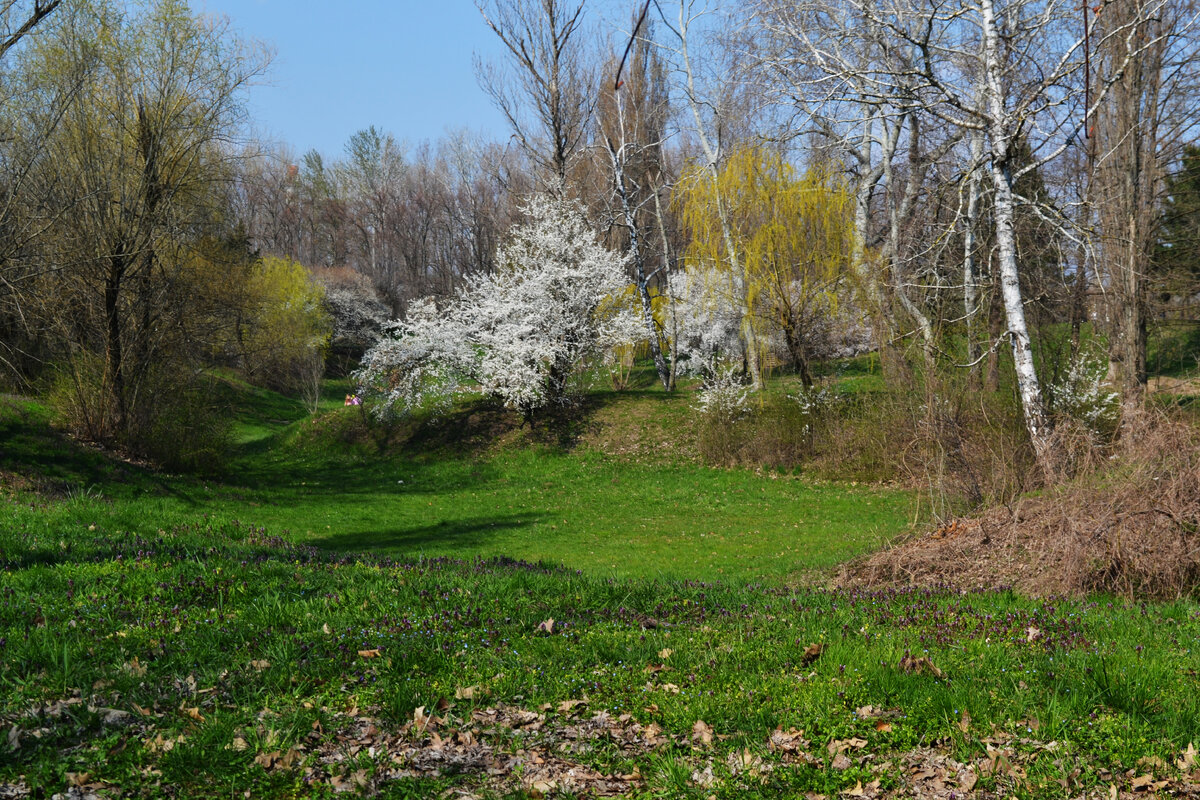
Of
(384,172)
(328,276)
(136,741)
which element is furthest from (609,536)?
(384,172)

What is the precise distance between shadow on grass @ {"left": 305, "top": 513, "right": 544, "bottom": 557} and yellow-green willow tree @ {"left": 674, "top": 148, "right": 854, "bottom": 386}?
9.02m

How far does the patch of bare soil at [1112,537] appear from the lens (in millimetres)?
6641

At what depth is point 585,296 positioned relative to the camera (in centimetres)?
2519

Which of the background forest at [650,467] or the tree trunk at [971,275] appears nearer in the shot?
the background forest at [650,467]

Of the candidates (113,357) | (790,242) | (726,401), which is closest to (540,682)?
(113,357)

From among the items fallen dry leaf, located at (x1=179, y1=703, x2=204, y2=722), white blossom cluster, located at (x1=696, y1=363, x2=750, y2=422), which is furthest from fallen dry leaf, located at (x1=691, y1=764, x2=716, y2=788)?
white blossom cluster, located at (x1=696, y1=363, x2=750, y2=422)

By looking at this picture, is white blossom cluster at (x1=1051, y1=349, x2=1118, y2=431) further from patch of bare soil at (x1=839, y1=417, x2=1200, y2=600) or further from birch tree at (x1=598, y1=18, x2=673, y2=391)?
birch tree at (x1=598, y1=18, x2=673, y2=391)

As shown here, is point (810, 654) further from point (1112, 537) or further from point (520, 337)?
point (520, 337)

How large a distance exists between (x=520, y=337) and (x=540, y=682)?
2093 cm

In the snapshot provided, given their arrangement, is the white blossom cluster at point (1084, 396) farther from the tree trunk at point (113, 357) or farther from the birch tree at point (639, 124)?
the tree trunk at point (113, 357)

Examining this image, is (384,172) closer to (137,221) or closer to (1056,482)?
(137,221)

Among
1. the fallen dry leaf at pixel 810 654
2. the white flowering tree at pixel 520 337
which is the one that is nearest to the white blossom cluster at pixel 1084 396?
the white flowering tree at pixel 520 337

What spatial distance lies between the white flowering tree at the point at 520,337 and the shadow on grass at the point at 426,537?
7.56m

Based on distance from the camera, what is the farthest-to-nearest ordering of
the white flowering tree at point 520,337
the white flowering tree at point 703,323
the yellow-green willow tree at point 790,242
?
1. the white flowering tree at point 703,323
2. the white flowering tree at point 520,337
3. the yellow-green willow tree at point 790,242
